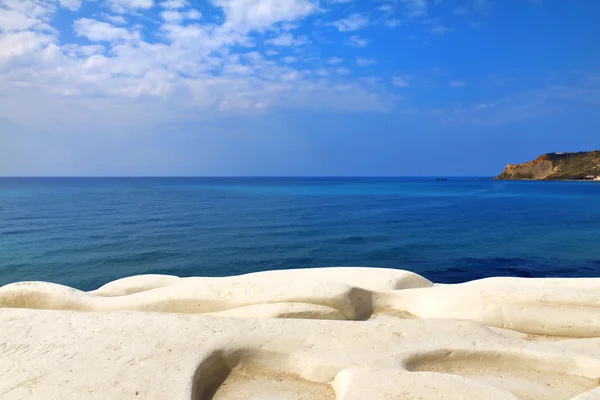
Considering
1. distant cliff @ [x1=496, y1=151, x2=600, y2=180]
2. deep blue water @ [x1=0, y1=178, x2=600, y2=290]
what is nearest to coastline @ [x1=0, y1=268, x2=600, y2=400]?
deep blue water @ [x1=0, y1=178, x2=600, y2=290]

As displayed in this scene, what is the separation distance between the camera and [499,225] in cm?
3012

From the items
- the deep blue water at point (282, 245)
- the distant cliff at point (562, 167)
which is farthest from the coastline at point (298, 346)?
the distant cliff at point (562, 167)


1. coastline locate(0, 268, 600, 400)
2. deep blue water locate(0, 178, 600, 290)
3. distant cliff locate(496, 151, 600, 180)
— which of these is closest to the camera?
coastline locate(0, 268, 600, 400)

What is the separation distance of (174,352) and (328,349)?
6.85 feet

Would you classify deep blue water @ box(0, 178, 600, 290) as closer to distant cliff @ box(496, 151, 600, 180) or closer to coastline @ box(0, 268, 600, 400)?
coastline @ box(0, 268, 600, 400)

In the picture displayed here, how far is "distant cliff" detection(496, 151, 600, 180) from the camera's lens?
130750 mm

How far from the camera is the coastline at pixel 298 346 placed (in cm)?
480

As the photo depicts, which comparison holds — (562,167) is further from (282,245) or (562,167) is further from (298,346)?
(298,346)

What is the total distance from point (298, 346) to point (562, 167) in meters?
163

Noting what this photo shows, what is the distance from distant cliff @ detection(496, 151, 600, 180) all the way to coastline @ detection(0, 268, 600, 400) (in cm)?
14703

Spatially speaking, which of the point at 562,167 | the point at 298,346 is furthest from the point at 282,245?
the point at 562,167

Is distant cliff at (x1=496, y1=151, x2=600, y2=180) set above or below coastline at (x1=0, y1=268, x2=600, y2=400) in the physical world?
above

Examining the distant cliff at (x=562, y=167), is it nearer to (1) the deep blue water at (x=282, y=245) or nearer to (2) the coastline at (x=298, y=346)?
(1) the deep blue water at (x=282, y=245)

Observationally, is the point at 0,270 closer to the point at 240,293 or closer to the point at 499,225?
the point at 240,293
